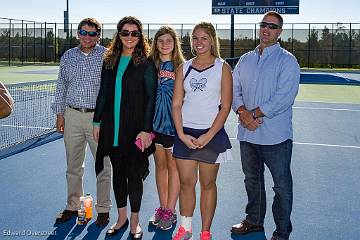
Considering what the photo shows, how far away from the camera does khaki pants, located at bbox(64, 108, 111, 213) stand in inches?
184

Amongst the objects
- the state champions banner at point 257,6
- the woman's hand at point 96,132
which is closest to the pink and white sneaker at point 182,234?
the woman's hand at point 96,132

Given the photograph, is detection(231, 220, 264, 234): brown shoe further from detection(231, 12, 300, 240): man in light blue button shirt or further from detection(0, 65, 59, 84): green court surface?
detection(0, 65, 59, 84): green court surface

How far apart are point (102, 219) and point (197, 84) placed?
1792 mm

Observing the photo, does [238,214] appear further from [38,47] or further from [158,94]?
[38,47]

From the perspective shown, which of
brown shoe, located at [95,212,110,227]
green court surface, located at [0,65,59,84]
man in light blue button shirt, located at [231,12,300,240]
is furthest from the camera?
green court surface, located at [0,65,59,84]

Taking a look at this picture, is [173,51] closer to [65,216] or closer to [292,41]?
[65,216]

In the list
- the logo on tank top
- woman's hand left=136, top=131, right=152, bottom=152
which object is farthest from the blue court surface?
the logo on tank top

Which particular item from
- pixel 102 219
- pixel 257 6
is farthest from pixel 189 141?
pixel 257 6

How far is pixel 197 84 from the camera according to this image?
3.97 metres

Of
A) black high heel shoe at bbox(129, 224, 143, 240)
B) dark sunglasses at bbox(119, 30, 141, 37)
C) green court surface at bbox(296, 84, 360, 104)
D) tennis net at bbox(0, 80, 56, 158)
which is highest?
dark sunglasses at bbox(119, 30, 141, 37)

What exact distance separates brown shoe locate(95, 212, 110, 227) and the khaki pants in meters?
0.04

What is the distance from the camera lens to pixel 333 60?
37812mm

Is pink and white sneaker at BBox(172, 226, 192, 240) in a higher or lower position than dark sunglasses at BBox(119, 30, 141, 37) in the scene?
lower

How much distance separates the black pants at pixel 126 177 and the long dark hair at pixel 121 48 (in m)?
0.87
